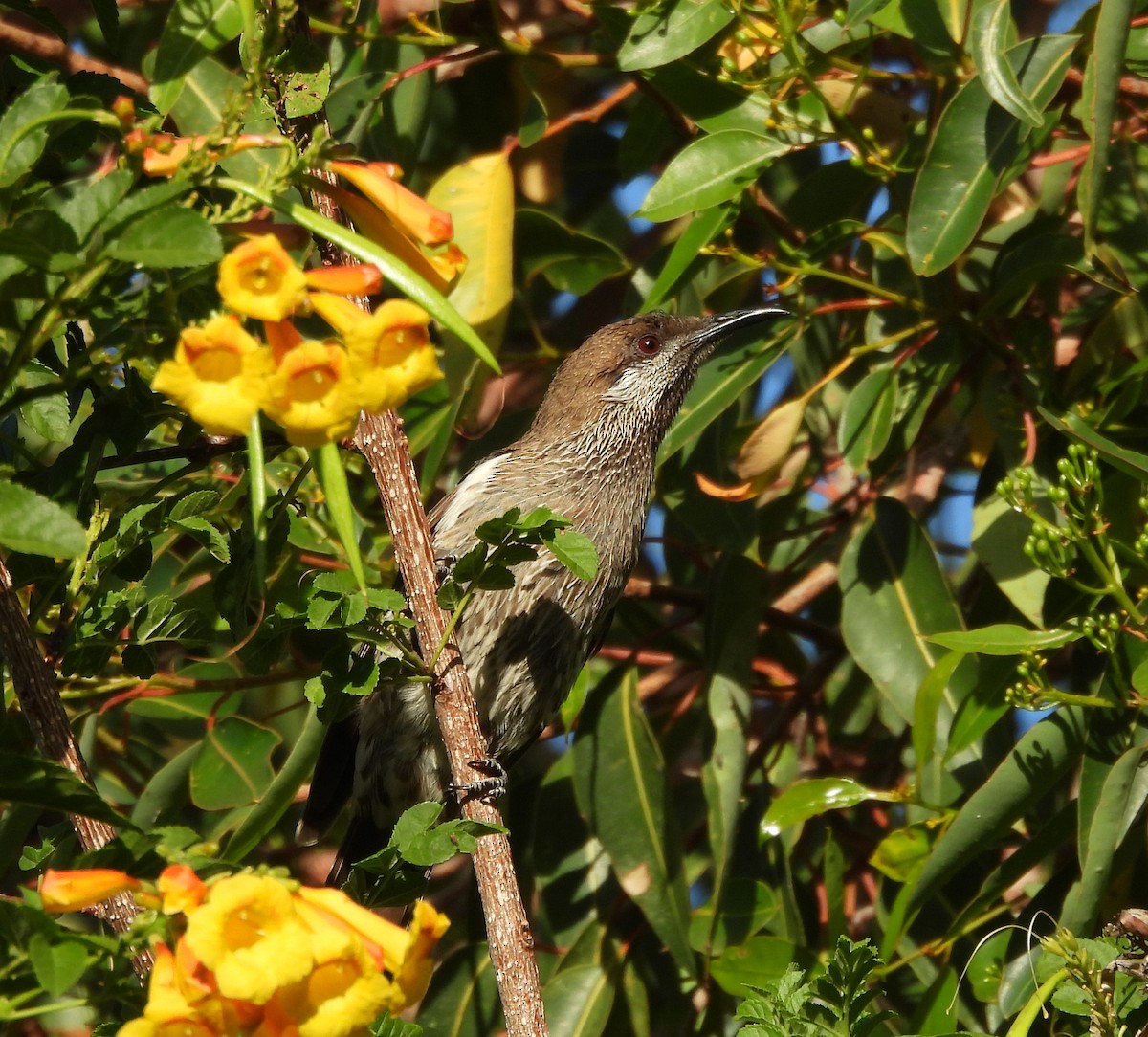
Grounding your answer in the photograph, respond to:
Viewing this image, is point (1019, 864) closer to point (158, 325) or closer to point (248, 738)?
point (248, 738)

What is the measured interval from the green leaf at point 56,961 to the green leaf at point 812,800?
191 centimetres

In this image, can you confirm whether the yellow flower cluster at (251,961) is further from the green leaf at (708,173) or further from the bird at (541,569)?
the bird at (541,569)

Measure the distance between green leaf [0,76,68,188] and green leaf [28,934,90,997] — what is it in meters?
0.72

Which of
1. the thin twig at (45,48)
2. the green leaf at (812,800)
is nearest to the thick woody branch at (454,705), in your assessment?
the green leaf at (812,800)

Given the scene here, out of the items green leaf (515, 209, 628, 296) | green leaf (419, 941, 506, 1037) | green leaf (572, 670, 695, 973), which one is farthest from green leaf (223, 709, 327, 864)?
green leaf (515, 209, 628, 296)

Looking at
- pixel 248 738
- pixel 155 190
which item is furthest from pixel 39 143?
pixel 248 738

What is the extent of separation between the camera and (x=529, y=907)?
4.14 metres

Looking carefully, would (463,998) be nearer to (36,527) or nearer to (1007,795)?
(1007,795)

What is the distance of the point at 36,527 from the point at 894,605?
2.29 meters

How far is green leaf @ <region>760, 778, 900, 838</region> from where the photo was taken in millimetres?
2930

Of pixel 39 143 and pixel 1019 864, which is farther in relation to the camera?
pixel 1019 864

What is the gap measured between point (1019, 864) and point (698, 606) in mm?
1143

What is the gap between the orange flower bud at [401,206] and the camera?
1560 mm

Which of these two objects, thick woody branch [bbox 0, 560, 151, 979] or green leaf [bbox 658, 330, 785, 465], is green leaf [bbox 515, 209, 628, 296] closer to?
green leaf [bbox 658, 330, 785, 465]
